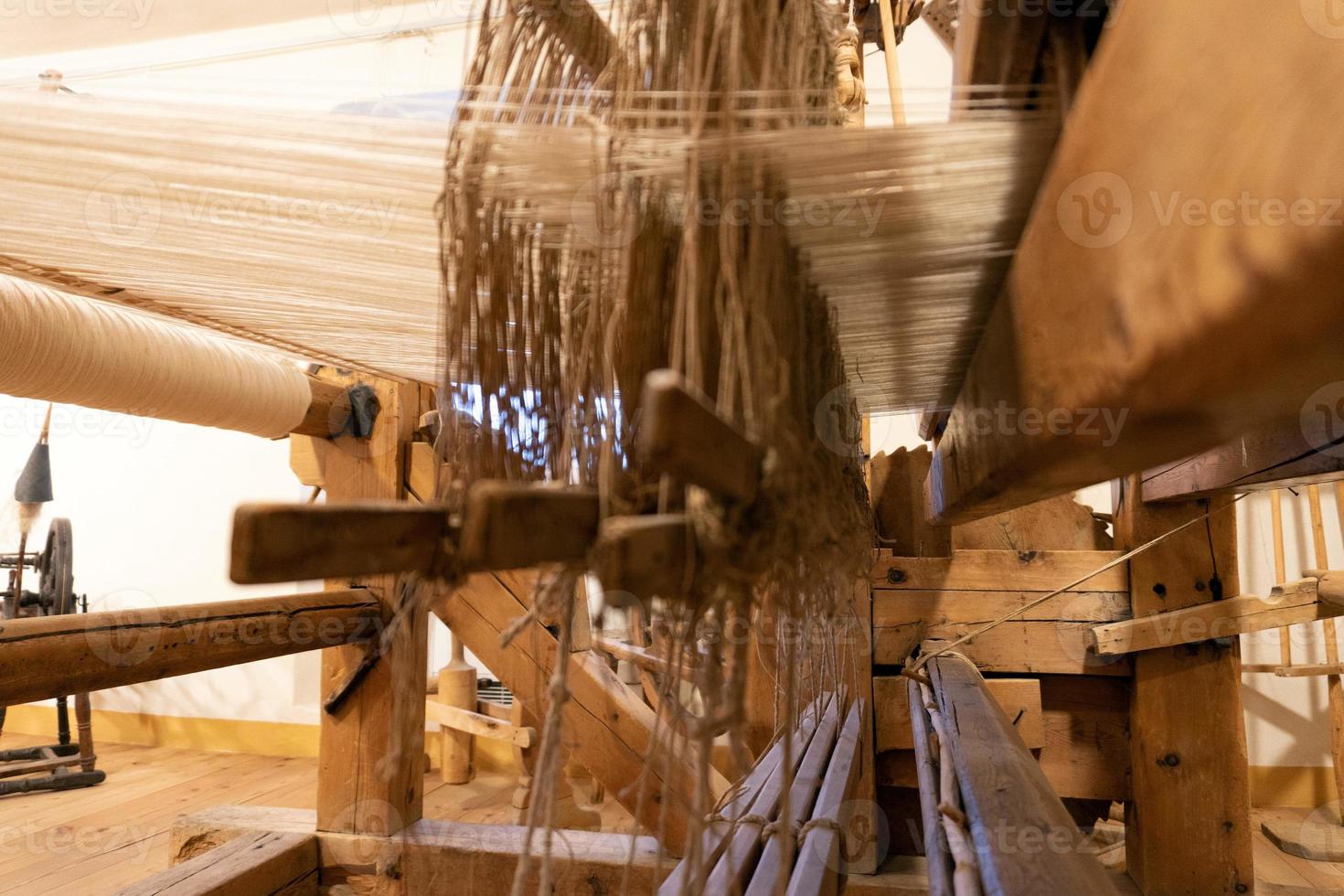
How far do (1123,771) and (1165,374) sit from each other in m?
1.52

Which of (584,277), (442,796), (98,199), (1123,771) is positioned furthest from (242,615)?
(442,796)

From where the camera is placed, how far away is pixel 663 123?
552mm

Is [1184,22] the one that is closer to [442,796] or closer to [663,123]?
[663,123]

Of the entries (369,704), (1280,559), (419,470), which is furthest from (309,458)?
(1280,559)

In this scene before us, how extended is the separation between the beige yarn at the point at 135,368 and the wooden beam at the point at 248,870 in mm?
693

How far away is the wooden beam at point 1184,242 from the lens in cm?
26

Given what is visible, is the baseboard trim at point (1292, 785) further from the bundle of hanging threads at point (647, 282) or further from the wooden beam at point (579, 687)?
the bundle of hanging threads at point (647, 282)

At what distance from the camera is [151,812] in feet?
8.90

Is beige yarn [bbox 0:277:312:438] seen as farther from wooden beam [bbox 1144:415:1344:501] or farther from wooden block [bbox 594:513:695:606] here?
wooden beam [bbox 1144:415:1344:501]
